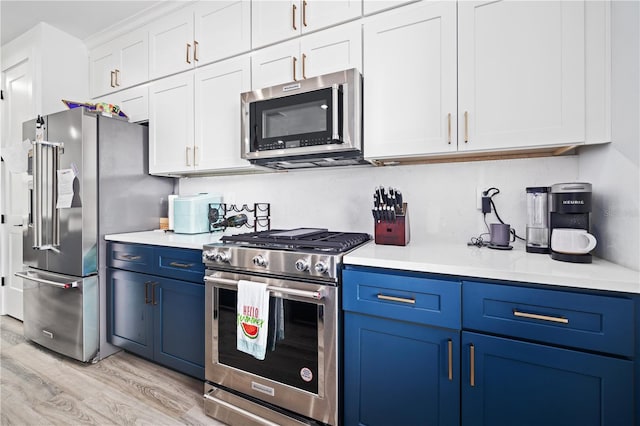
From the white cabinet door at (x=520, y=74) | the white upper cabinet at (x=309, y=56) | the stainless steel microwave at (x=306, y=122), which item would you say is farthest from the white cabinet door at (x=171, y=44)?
the white cabinet door at (x=520, y=74)

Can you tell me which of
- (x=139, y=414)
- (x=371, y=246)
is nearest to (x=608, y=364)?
(x=371, y=246)

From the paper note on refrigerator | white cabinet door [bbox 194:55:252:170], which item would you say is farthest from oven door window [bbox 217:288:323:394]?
the paper note on refrigerator

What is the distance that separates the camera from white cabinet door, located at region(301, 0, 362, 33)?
1.70m

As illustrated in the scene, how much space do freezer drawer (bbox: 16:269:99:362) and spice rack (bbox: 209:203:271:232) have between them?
0.95 meters

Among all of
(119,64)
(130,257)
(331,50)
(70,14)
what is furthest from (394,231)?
(70,14)

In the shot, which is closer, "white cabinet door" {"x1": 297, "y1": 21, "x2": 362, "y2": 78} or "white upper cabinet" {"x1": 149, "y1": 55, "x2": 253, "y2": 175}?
"white cabinet door" {"x1": 297, "y1": 21, "x2": 362, "y2": 78}

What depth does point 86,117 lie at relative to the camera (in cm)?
211

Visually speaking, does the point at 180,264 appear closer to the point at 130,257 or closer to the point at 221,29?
the point at 130,257

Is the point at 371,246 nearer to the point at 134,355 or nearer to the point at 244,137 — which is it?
the point at 244,137

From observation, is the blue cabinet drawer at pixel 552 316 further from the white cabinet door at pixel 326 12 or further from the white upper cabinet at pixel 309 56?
the white cabinet door at pixel 326 12

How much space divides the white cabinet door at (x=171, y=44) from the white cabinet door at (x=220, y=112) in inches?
8.7

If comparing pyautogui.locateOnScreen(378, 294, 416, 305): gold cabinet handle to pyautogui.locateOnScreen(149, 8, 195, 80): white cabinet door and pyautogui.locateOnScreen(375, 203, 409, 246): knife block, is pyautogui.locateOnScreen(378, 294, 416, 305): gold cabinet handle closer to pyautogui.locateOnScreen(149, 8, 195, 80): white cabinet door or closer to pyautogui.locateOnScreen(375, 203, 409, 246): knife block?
pyautogui.locateOnScreen(375, 203, 409, 246): knife block

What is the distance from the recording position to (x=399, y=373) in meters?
1.26

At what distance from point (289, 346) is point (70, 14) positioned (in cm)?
334
